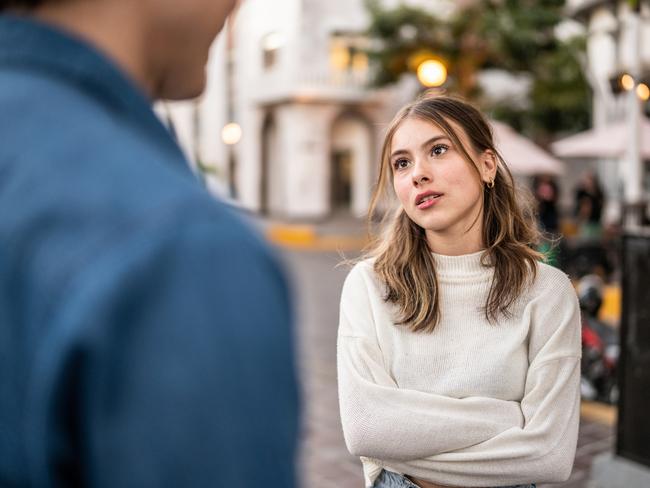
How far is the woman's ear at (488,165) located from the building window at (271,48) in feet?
98.2

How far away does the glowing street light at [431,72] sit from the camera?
281 inches

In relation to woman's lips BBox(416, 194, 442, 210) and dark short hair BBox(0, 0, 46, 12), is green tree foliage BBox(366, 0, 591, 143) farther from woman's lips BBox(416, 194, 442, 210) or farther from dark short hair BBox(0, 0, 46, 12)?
dark short hair BBox(0, 0, 46, 12)

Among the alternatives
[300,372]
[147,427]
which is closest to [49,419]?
[147,427]

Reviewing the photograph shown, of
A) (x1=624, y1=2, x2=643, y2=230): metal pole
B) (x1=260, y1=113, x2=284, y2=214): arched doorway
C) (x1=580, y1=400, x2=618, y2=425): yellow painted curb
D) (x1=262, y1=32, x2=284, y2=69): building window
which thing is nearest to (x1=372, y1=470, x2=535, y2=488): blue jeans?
(x1=580, y1=400, x2=618, y2=425): yellow painted curb

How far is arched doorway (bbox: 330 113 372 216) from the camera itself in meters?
31.4

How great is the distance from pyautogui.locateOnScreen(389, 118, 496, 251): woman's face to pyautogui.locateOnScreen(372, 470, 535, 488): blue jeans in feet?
1.82

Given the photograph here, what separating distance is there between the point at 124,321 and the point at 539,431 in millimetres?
1386

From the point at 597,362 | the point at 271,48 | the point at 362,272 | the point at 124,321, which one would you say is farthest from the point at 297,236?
the point at 124,321

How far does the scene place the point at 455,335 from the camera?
1.92 metres

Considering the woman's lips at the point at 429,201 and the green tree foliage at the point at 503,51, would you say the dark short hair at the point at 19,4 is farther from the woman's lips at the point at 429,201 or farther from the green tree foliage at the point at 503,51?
the green tree foliage at the point at 503,51

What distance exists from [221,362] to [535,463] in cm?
135

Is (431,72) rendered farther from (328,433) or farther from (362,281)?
(362,281)

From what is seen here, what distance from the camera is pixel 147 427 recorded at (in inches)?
23.0

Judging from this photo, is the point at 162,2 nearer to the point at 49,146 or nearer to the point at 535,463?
the point at 49,146
